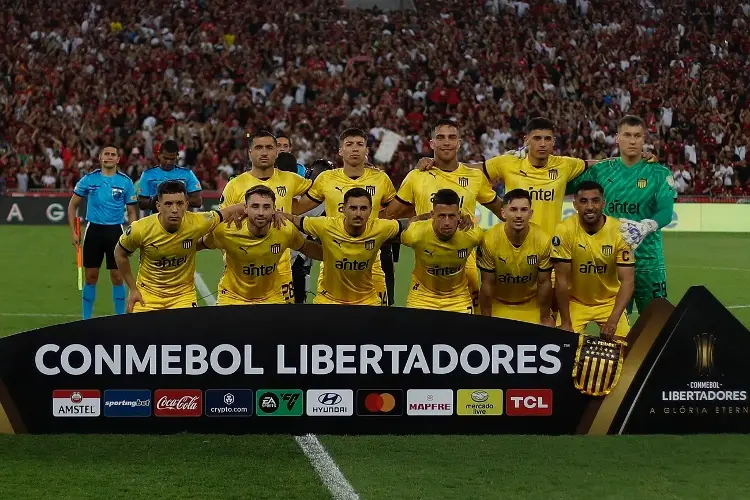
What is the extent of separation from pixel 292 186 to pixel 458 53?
80.3 ft

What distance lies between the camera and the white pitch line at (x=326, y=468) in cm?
600

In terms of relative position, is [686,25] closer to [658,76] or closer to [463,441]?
[658,76]

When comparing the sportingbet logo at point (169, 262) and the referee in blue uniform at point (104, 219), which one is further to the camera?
the referee in blue uniform at point (104, 219)

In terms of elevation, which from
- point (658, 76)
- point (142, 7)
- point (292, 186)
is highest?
point (142, 7)

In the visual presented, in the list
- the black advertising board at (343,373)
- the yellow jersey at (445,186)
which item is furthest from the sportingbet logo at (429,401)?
the yellow jersey at (445,186)

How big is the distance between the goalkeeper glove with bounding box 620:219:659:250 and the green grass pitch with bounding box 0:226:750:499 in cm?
170

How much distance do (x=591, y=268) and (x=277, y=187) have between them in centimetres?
287

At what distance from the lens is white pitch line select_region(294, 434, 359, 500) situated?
6.00m

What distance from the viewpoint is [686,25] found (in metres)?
35.5

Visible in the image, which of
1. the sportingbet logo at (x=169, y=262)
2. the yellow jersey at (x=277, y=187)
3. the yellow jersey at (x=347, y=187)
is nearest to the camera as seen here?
Result: the sportingbet logo at (x=169, y=262)

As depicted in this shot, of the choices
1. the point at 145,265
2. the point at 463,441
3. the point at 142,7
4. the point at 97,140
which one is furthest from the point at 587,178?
the point at 142,7

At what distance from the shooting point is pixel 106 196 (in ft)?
41.8

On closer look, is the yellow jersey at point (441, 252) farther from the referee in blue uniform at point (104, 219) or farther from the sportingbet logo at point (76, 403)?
the referee in blue uniform at point (104, 219)

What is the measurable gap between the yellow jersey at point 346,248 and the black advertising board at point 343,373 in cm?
132
